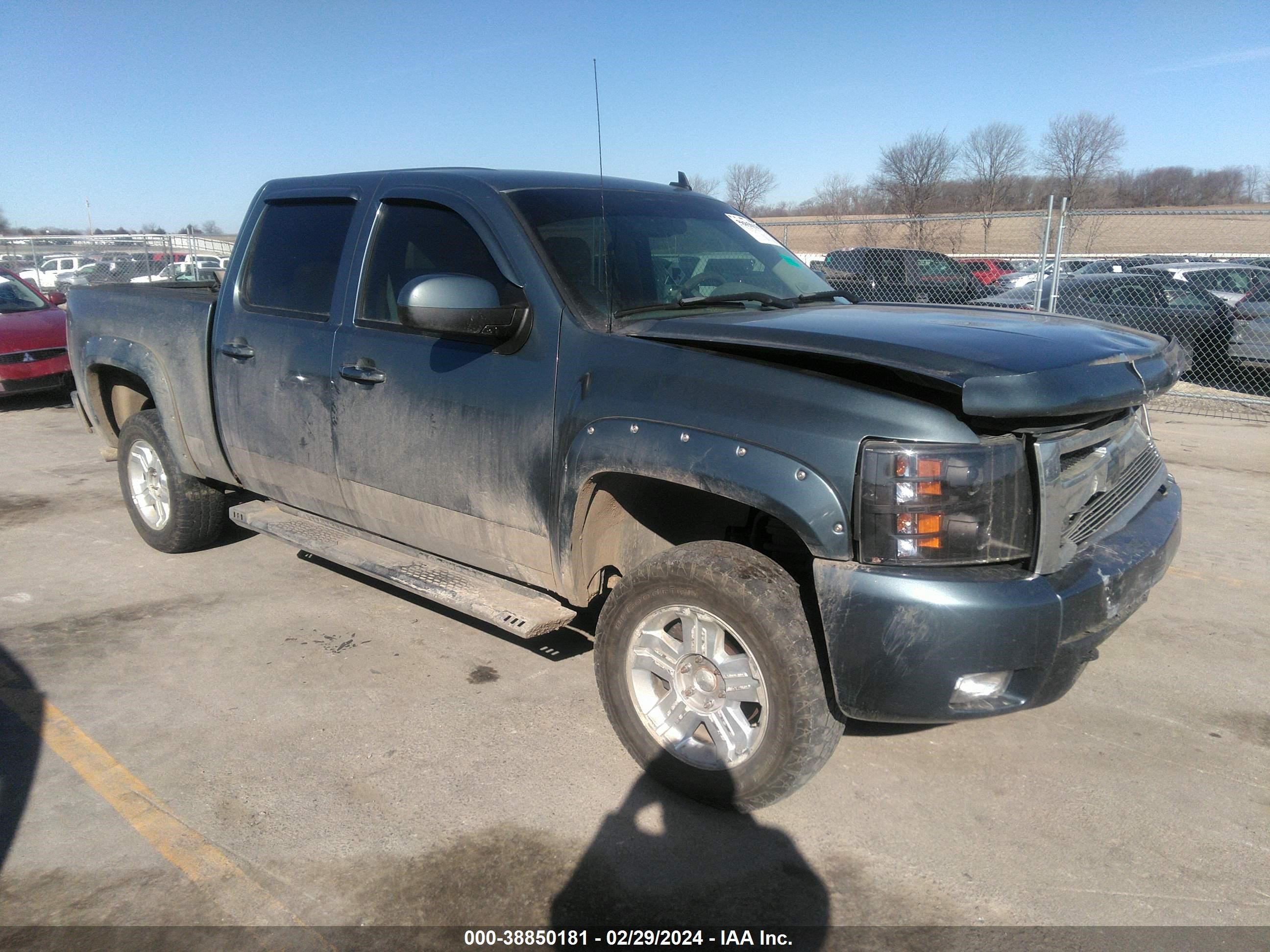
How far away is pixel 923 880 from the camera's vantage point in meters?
2.85

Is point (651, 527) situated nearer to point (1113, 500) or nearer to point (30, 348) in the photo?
point (1113, 500)

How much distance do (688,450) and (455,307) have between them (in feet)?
3.25

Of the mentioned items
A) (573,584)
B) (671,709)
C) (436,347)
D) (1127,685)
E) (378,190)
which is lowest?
(1127,685)

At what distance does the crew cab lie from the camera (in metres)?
2.68

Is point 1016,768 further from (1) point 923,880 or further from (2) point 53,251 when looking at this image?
(2) point 53,251

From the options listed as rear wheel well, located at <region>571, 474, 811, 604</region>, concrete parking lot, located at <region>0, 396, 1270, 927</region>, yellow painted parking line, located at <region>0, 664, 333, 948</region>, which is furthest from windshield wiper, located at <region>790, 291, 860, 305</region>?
yellow painted parking line, located at <region>0, 664, 333, 948</region>

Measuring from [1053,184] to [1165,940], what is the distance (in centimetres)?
4416

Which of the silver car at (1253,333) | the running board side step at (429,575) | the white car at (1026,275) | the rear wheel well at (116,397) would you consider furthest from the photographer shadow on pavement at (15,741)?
the white car at (1026,275)

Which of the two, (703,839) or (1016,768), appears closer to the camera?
(703,839)

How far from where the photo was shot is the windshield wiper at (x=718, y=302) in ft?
11.7

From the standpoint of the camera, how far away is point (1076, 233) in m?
19.3

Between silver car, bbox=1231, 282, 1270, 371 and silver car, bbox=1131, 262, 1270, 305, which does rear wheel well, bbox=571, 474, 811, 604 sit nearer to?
silver car, bbox=1231, 282, 1270, 371

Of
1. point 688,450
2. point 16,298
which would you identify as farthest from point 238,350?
point 16,298

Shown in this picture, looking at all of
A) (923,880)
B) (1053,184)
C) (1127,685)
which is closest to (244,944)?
(923,880)
